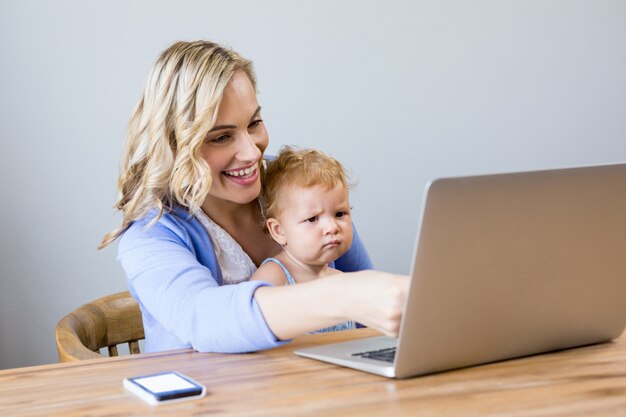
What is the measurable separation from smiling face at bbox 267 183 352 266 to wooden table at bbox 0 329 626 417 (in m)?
0.66

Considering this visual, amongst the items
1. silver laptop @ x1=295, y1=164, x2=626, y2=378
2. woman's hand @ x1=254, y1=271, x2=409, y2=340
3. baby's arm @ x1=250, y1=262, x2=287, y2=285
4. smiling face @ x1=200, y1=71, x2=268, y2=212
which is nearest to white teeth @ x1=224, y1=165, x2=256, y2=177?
smiling face @ x1=200, y1=71, x2=268, y2=212

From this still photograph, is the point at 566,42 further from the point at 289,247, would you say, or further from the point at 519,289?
the point at 519,289

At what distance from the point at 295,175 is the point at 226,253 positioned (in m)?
0.23

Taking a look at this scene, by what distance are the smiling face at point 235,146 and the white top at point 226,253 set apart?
7 centimetres

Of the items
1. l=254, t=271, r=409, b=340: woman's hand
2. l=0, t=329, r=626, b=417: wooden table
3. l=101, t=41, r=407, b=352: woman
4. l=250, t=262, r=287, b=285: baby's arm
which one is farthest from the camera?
l=250, t=262, r=287, b=285: baby's arm

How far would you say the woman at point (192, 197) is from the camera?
1.44 metres

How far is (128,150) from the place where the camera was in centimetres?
186

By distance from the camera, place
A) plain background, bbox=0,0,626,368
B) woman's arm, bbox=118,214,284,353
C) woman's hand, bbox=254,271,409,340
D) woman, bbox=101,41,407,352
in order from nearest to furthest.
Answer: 1. woman's hand, bbox=254,271,409,340
2. woman's arm, bbox=118,214,284,353
3. woman, bbox=101,41,407,352
4. plain background, bbox=0,0,626,368

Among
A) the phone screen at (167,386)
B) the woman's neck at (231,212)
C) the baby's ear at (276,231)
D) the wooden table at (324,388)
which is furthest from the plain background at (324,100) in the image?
the phone screen at (167,386)

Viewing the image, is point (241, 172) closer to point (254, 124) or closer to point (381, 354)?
point (254, 124)

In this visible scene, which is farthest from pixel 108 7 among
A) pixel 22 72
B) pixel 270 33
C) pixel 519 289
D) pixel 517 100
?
pixel 519 289

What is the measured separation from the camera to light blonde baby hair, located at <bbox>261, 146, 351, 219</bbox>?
76.0 inches

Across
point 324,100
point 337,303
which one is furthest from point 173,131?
point 324,100

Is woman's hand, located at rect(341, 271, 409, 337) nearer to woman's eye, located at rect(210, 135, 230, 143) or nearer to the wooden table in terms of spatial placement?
the wooden table
